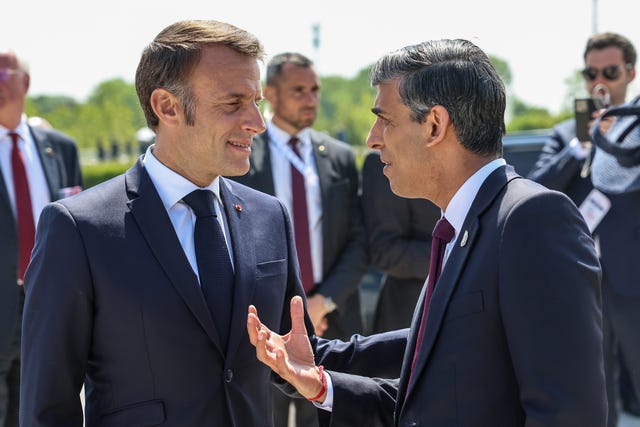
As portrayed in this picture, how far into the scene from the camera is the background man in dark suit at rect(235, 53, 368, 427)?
4.94m

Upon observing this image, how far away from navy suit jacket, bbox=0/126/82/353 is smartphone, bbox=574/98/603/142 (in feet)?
10.4

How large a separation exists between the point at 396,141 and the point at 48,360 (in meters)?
1.15

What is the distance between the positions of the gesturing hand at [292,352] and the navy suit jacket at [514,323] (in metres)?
0.31

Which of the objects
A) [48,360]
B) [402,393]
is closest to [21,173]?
[48,360]

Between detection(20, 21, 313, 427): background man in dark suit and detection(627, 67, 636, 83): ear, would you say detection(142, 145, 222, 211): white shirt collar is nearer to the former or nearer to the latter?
detection(20, 21, 313, 427): background man in dark suit

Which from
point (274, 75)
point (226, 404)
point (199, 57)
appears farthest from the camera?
point (274, 75)

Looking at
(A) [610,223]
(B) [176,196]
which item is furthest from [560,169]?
(B) [176,196]

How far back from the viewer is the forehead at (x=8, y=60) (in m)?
5.20

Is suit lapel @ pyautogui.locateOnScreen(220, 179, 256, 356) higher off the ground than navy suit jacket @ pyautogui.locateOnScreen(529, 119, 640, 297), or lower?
higher

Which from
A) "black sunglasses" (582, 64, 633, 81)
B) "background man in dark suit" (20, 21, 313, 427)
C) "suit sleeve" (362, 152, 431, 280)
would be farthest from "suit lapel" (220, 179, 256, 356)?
"black sunglasses" (582, 64, 633, 81)

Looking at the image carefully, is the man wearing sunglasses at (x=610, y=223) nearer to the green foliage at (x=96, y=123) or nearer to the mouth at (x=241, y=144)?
the mouth at (x=241, y=144)

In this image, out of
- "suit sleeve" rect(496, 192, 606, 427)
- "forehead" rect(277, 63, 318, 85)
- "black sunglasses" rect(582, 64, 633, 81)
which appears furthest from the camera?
"black sunglasses" rect(582, 64, 633, 81)

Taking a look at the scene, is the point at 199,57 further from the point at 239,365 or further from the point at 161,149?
the point at 239,365

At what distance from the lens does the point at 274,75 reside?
534cm
